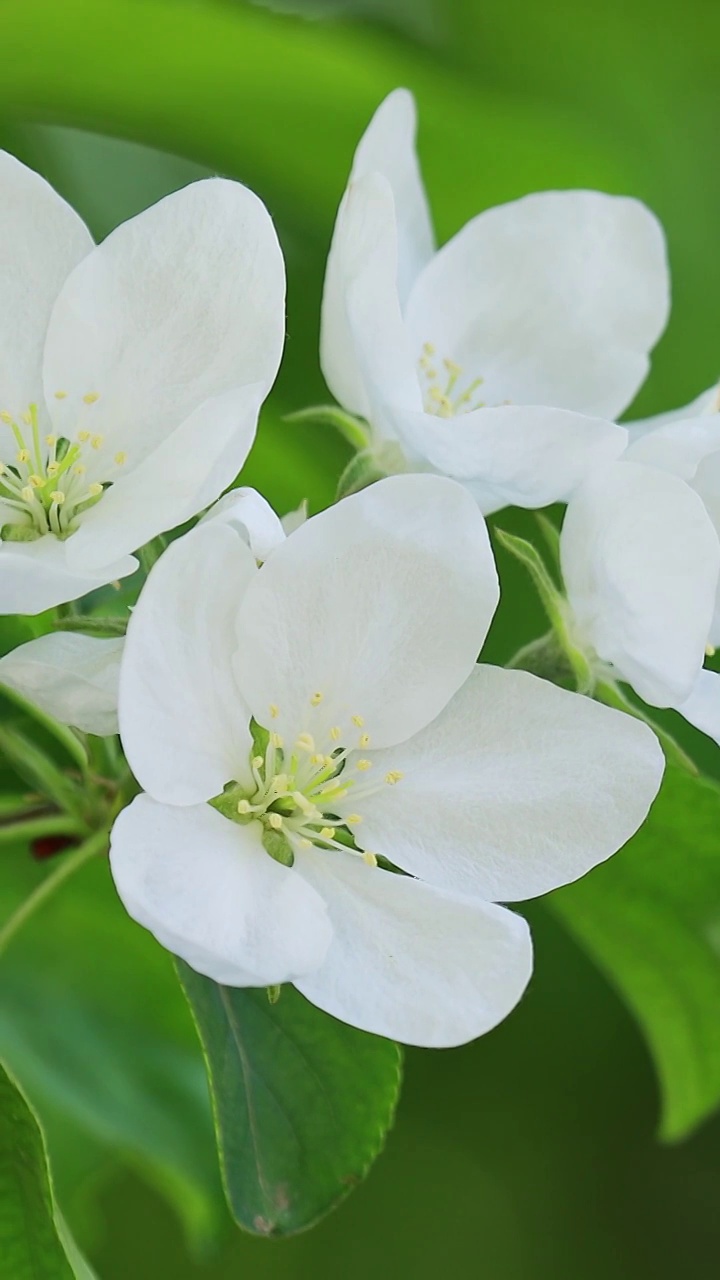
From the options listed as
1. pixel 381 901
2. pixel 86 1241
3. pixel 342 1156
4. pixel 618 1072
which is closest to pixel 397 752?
pixel 381 901

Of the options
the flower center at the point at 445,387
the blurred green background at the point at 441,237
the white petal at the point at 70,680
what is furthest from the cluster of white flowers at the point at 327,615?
the blurred green background at the point at 441,237

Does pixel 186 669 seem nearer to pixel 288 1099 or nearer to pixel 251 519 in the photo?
pixel 251 519

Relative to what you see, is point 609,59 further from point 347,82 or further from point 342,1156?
point 342,1156

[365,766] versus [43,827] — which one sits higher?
[365,766]

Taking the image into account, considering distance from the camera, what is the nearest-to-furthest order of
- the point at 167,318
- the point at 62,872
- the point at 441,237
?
the point at 167,318, the point at 62,872, the point at 441,237

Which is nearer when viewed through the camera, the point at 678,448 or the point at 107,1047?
the point at 678,448

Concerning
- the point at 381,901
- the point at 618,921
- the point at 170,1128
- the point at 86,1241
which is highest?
the point at 381,901

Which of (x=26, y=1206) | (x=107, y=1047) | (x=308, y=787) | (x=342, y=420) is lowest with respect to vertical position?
(x=107, y=1047)

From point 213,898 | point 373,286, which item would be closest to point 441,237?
point 373,286
